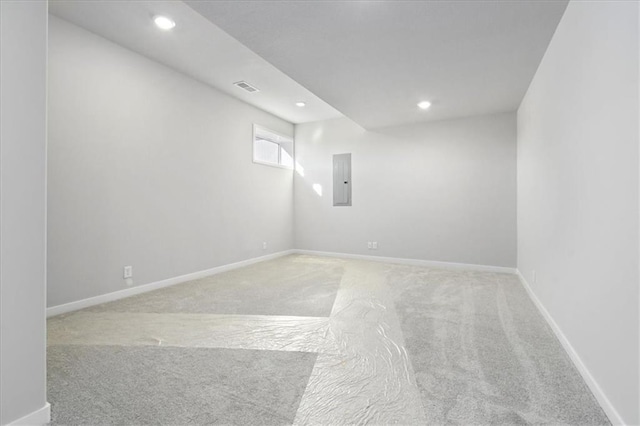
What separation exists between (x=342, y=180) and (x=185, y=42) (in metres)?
3.53

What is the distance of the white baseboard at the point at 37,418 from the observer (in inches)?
52.2

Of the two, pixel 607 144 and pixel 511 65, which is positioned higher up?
pixel 511 65

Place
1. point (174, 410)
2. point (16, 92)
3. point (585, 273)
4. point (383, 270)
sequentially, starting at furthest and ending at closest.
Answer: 1. point (383, 270)
2. point (585, 273)
3. point (174, 410)
4. point (16, 92)

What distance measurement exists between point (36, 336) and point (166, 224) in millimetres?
2573

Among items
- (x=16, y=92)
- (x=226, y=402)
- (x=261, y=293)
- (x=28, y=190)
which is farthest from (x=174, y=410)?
(x=261, y=293)

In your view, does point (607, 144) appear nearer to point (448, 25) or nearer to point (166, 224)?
point (448, 25)

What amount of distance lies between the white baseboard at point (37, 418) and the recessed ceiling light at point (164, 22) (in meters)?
3.01

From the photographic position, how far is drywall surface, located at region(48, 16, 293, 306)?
2.88 m

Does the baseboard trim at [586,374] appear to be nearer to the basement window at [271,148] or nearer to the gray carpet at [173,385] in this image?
the gray carpet at [173,385]

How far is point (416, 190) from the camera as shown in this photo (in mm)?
5328

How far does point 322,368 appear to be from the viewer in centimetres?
190

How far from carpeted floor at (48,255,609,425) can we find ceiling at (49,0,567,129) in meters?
2.45

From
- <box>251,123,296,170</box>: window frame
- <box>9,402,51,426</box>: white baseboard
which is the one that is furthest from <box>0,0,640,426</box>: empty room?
<box>251,123,296,170</box>: window frame

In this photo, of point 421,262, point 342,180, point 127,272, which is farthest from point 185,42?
point 421,262
